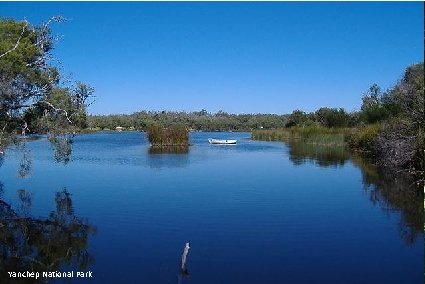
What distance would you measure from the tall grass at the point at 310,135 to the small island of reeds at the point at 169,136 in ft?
47.9

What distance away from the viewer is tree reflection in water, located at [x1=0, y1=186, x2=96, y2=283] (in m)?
10.2

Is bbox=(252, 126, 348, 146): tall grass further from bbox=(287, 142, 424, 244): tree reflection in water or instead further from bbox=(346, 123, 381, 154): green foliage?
bbox=(287, 142, 424, 244): tree reflection in water

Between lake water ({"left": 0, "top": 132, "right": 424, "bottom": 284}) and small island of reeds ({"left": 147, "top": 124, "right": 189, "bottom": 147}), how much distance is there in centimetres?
2317

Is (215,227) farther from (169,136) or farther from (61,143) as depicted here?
(169,136)

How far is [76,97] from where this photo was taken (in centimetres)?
1659

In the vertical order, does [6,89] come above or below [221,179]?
above

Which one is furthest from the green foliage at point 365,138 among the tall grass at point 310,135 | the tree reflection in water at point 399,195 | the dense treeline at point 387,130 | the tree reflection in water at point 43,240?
the tree reflection in water at point 43,240

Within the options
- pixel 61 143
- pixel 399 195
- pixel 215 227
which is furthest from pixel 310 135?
pixel 215 227

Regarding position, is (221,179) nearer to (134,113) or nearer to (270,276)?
(270,276)

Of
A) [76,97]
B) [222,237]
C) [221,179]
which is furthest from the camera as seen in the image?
[221,179]

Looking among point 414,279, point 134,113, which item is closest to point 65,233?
point 414,279

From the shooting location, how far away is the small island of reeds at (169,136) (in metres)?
47.2

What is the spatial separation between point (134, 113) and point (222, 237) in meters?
151

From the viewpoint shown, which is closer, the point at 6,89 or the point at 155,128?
the point at 6,89
